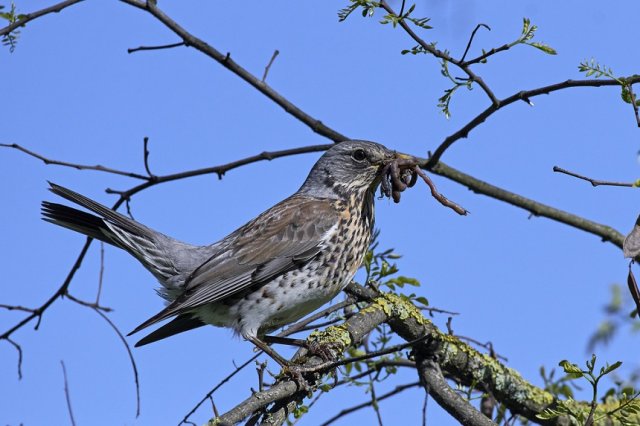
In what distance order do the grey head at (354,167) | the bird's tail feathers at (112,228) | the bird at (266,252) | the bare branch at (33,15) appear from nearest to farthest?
the bare branch at (33,15) < the bird at (266,252) < the bird's tail feathers at (112,228) < the grey head at (354,167)

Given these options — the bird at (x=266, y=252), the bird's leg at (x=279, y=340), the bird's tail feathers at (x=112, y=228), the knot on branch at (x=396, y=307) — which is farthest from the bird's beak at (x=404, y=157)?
the bird's tail feathers at (x=112, y=228)

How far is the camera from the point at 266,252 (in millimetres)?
5742

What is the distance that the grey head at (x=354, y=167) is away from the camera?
19.9ft

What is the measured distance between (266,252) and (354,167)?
0.92 m

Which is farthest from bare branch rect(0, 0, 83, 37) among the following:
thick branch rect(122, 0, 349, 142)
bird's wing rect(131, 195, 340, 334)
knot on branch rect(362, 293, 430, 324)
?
knot on branch rect(362, 293, 430, 324)

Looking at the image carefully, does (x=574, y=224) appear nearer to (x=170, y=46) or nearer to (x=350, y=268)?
(x=350, y=268)

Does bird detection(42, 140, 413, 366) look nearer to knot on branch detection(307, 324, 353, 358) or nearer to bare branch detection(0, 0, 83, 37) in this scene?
knot on branch detection(307, 324, 353, 358)

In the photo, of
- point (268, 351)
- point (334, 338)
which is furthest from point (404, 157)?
point (268, 351)

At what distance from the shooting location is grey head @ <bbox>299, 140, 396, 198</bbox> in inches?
239

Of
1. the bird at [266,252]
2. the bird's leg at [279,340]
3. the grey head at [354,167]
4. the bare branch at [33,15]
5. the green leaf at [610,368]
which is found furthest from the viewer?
the grey head at [354,167]

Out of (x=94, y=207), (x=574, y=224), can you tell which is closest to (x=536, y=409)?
(x=574, y=224)

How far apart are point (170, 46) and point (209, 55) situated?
0.97 ft

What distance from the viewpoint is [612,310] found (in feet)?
18.9

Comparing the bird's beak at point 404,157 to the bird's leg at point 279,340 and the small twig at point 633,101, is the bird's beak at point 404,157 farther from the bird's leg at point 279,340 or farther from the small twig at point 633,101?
the small twig at point 633,101
